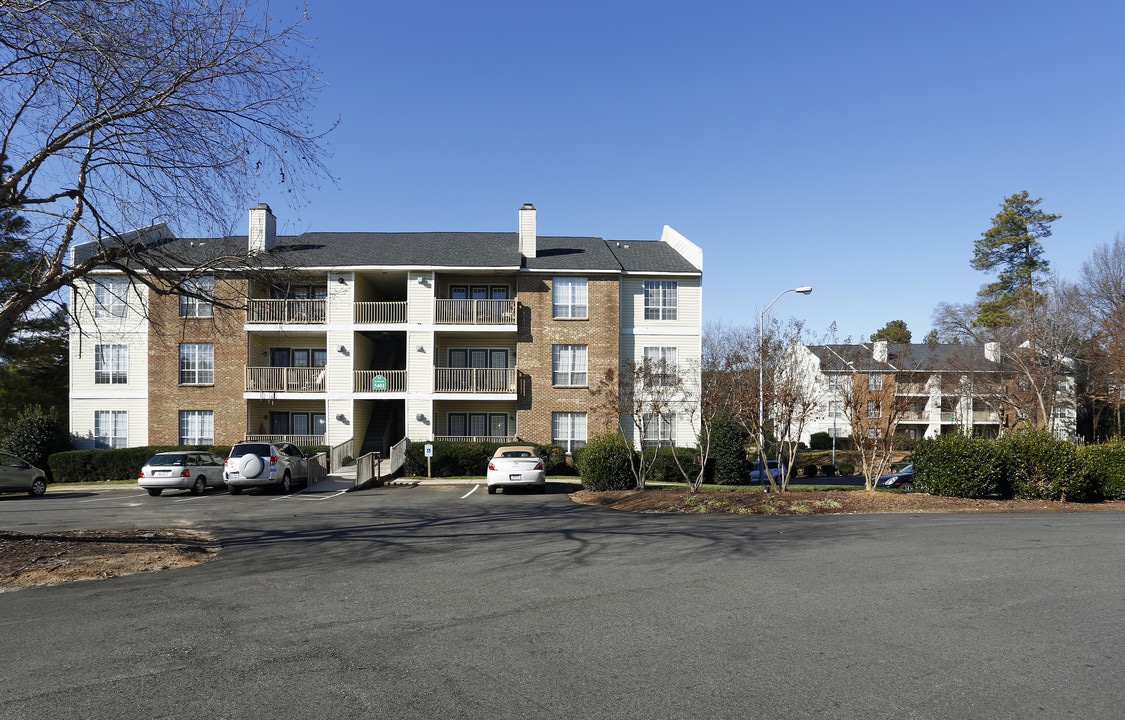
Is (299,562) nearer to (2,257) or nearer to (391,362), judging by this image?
(2,257)

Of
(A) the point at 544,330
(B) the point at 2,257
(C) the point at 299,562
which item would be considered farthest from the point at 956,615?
(A) the point at 544,330

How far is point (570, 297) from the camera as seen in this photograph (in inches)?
1297

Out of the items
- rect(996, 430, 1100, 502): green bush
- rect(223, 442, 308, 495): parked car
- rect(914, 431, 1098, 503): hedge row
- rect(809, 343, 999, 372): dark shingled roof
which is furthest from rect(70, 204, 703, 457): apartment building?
rect(996, 430, 1100, 502): green bush

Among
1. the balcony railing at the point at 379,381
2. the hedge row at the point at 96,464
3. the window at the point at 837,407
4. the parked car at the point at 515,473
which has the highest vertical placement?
the balcony railing at the point at 379,381

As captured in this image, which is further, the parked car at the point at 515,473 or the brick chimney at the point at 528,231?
the brick chimney at the point at 528,231

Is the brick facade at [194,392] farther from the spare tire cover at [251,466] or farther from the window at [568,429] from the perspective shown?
the window at [568,429]

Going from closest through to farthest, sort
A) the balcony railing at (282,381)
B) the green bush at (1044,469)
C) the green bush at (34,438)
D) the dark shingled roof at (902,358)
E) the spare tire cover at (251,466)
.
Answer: the green bush at (1044,469), the dark shingled roof at (902,358), the spare tire cover at (251,466), the green bush at (34,438), the balcony railing at (282,381)

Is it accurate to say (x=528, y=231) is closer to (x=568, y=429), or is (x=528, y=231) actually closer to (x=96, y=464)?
(x=568, y=429)

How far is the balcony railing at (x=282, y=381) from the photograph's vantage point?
3209 centimetres

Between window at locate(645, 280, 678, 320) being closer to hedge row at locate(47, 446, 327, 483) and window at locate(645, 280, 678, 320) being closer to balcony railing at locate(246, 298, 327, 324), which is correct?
balcony railing at locate(246, 298, 327, 324)

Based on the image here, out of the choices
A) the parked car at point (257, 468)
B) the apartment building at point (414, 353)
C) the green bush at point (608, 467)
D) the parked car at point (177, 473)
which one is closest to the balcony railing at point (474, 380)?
the apartment building at point (414, 353)

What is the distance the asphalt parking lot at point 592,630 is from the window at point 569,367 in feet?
66.5

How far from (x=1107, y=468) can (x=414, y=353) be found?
25.1 m

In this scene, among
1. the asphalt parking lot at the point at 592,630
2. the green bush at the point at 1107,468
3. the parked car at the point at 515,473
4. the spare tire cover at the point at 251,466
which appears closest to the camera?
the asphalt parking lot at the point at 592,630
